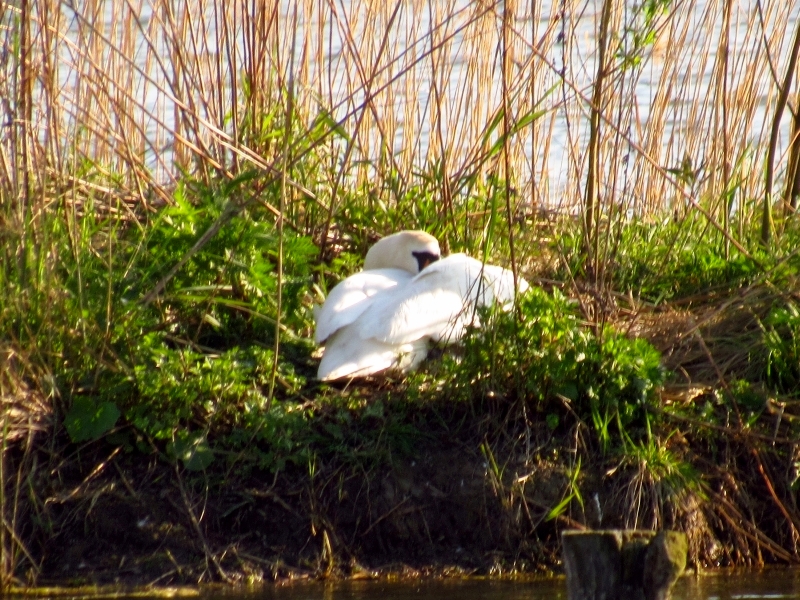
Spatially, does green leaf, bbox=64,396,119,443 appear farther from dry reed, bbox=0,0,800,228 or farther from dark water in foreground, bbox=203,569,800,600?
dry reed, bbox=0,0,800,228

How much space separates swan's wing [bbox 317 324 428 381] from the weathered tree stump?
5.45 feet

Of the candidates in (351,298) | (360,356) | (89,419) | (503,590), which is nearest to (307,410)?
(360,356)

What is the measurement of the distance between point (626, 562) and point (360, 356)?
69.7 inches

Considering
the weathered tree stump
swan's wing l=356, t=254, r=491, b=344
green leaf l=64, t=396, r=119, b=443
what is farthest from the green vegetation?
the weathered tree stump

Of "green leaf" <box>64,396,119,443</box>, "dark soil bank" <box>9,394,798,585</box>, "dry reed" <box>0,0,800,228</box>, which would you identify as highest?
"dry reed" <box>0,0,800,228</box>

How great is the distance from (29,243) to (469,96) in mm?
2615

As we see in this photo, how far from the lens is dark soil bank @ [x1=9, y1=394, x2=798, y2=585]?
3.84 metres

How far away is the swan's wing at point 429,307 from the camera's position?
14.3 ft

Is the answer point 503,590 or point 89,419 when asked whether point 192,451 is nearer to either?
point 89,419

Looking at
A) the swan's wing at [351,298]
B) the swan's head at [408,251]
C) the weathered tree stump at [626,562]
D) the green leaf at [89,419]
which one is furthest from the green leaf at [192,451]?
the weathered tree stump at [626,562]

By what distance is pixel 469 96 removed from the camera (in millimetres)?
6039

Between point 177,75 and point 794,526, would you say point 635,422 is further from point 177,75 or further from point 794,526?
point 177,75

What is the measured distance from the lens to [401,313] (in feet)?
14.5

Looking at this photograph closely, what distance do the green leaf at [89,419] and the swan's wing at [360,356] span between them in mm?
711
